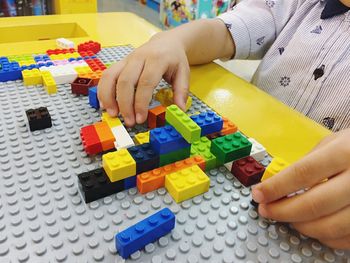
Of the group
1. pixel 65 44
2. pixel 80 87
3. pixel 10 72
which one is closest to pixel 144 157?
pixel 80 87

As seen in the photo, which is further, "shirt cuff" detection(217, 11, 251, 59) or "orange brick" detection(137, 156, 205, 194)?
"shirt cuff" detection(217, 11, 251, 59)

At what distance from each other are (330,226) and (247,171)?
118 millimetres

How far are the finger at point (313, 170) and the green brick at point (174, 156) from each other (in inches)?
4.8

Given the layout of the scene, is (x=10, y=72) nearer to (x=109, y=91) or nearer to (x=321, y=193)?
(x=109, y=91)

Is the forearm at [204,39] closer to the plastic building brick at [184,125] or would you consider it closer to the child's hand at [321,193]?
the plastic building brick at [184,125]

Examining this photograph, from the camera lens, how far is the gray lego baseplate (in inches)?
12.8

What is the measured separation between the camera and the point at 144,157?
1.32 ft

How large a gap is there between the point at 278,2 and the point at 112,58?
1.30 feet

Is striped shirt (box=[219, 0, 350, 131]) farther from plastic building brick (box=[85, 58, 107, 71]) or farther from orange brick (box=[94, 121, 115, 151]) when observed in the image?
orange brick (box=[94, 121, 115, 151])

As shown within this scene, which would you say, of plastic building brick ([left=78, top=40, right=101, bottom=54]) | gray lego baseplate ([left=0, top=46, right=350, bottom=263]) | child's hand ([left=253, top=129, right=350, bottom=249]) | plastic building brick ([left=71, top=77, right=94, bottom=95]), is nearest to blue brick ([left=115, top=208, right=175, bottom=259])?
gray lego baseplate ([left=0, top=46, right=350, bottom=263])

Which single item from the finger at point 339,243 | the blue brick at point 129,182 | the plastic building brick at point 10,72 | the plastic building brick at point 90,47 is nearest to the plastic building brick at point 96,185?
the blue brick at point 129,182

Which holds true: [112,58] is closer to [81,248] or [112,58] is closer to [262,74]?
[262,74]

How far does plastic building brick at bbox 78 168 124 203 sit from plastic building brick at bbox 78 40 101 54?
442 millimetres

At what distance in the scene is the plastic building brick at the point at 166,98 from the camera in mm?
571
